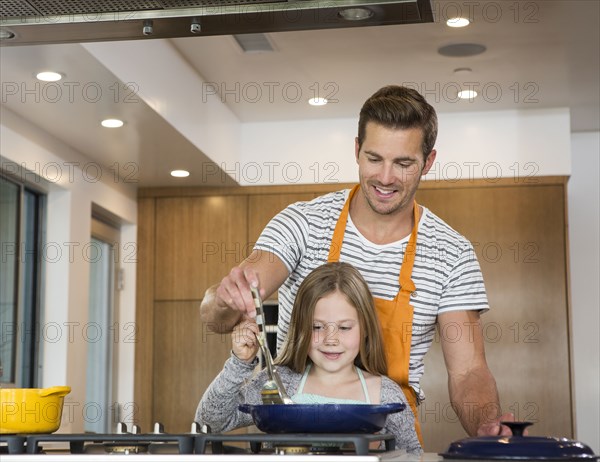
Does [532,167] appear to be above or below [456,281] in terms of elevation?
above

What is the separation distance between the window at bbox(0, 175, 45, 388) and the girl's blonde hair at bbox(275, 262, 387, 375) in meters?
2.21

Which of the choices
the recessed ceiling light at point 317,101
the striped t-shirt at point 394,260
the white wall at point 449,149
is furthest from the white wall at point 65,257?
the striped t-shirt at point 394,260

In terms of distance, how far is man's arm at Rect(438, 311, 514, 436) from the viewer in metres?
1.70

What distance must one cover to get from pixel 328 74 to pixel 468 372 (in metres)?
2.41

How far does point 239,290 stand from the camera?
1.43m

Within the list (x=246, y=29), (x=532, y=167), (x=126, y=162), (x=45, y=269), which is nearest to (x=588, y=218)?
(x=532, y=167)

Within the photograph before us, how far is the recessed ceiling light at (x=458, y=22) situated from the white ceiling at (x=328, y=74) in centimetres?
3

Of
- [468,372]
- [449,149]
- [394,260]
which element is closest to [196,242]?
[449,149]

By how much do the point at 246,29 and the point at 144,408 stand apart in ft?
11.4

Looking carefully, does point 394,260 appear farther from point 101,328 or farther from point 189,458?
point 101,328

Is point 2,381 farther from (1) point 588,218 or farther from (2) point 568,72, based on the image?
(1) point 588,218

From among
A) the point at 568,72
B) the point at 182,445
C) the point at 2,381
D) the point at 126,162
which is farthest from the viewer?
the point at 126,162

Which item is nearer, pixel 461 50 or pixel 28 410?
pixel 28 410

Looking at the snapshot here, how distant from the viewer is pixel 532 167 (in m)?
4.43
